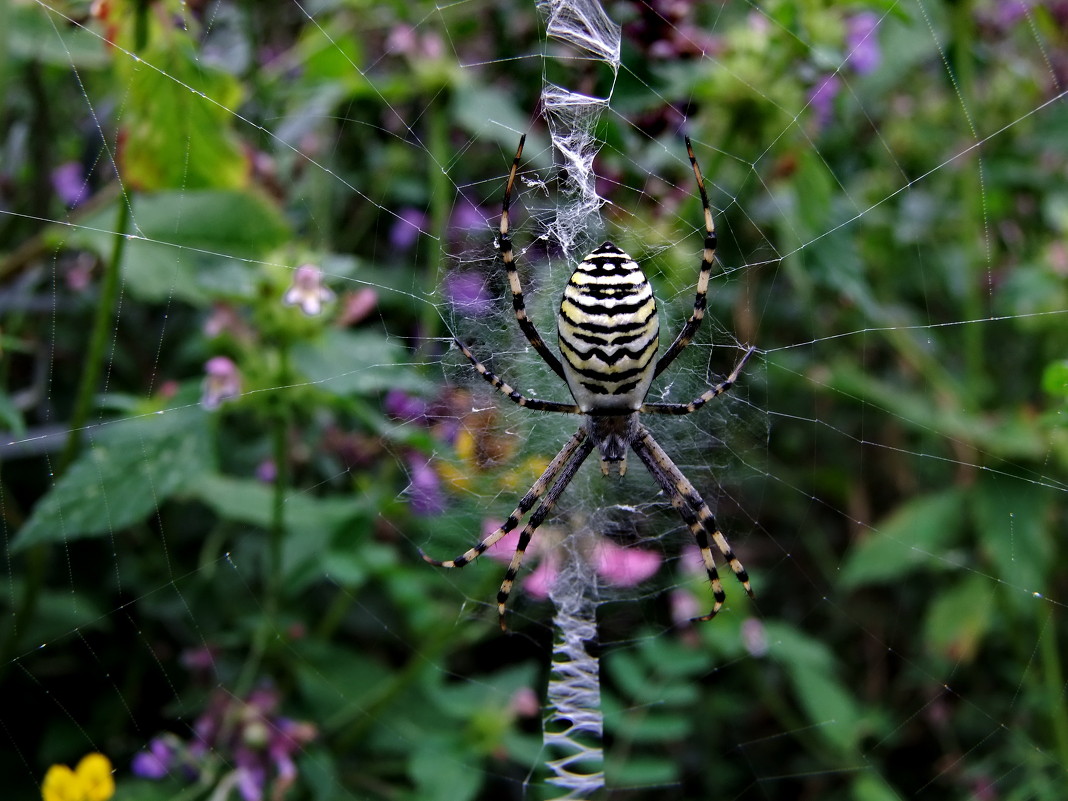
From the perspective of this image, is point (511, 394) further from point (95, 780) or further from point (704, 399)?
point (95, 780)

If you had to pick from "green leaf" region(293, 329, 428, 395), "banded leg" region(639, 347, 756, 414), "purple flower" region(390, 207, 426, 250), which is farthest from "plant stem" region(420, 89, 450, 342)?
"banded leg" region(639, 347, 756, 414)

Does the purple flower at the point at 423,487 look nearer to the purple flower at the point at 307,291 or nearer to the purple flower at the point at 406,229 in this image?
the purple flower at the point at 307,291

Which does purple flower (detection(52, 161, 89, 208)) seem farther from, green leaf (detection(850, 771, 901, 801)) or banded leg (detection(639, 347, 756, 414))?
green leaf (detection(850, 771, 901, 801))

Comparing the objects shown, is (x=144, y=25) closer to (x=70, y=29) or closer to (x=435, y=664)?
(x=70, y=29)

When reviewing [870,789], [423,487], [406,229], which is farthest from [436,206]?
[870,789]

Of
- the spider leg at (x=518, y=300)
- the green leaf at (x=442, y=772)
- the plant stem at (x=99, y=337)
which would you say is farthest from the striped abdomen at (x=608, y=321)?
the green leaf at (x=442, y=772)

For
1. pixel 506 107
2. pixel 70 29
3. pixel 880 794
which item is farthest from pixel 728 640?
pixel 70 29

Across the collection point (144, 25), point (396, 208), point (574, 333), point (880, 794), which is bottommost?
point (880, 794)
